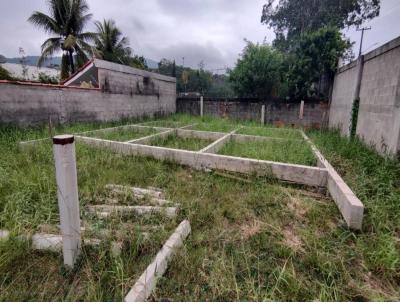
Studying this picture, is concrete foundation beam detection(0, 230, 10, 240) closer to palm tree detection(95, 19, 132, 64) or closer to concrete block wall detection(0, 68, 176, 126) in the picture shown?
concrete block wall detection(0, 68, 176, 126)

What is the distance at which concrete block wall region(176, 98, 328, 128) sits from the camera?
29.6ft

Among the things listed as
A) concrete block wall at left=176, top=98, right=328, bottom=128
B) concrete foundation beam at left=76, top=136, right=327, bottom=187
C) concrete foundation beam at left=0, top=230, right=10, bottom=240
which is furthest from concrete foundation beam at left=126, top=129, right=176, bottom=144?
concrete block wall at left=176, top=98, right=328, bottom=128

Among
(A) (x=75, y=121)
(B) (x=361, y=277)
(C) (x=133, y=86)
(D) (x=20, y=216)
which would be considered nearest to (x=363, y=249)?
(B) (x=361, y=277)

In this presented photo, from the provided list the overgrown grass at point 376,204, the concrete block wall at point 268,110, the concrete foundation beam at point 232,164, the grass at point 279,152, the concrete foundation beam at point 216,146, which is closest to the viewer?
the overgrown grass at point 376,204

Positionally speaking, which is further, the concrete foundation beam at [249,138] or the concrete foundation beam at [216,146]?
the concrete foundation beam at [249,138]

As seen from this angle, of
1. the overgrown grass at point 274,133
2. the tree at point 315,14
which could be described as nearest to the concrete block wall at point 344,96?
the overgrown grass at point 274,133

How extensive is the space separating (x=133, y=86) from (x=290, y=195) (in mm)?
7747

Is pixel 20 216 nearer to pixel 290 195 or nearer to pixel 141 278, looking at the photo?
pixel 141 278

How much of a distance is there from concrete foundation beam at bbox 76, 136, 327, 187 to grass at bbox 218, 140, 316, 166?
0.53m

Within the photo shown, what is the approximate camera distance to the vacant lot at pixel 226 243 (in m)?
1.43

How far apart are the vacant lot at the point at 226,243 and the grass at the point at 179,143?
164cm

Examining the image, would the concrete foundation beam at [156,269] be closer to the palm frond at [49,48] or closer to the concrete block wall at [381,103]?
the concrete block wall at [381,103]

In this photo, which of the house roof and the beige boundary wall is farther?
the house roof

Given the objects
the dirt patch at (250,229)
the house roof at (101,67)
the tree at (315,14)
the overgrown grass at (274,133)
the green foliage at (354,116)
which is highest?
the tree at (315,14)
